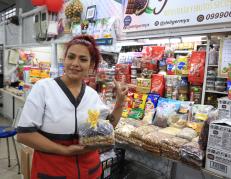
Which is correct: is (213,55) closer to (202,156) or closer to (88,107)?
(202,156)

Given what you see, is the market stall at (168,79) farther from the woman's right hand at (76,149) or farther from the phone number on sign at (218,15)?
the woman's right hand at (76,149)

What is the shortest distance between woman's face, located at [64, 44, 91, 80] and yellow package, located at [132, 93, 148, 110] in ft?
5.00

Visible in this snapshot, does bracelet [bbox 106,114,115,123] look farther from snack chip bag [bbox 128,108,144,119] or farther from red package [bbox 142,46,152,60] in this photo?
red package [bbox 142,46,152,60]

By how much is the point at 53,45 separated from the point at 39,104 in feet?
10.1

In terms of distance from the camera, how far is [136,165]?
3.21 metres

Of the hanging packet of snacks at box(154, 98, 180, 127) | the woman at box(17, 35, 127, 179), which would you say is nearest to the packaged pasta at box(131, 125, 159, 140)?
the hanging packet of snacks at box(154, 98, 180, 127)

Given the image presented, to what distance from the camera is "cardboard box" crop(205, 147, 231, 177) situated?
4.96 feet

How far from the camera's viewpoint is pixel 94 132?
114 cm

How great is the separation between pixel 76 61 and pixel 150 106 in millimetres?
1541

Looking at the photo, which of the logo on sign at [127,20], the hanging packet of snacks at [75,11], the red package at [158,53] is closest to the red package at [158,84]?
the red package at [158,53]

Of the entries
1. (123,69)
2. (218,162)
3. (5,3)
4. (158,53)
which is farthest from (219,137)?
Answer: (5,3)

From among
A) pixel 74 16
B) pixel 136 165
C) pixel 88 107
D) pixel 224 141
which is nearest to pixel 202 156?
pixel 224 141

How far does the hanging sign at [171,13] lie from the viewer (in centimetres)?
204

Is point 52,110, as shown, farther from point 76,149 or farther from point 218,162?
point 218,162
